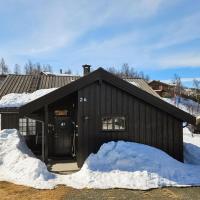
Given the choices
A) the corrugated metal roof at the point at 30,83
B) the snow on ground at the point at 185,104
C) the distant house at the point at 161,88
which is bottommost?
the snow on ground at the point at 185,104

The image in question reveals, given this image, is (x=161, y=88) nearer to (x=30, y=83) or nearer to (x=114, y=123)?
(x=30, y=83)

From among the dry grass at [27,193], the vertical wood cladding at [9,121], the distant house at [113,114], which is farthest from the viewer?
the vertical wood cladding at [9,121]

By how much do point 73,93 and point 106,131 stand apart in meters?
2.15

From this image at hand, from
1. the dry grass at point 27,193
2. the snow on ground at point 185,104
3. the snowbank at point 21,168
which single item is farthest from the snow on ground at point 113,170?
the snow on ground at point 185,104

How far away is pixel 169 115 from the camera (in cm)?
1435

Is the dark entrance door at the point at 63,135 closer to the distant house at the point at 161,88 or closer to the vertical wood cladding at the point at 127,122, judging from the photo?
the vertical wood cladding at the point at 127,122

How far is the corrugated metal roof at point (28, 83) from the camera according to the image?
2025 cm

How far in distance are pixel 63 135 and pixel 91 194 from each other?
7.26 metres

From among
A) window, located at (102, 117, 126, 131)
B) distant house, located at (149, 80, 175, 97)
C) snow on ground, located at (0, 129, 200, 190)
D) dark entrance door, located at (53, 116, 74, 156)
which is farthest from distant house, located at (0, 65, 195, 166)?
distant house, located at (149, 80, 175, 97)

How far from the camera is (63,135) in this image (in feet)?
55.4

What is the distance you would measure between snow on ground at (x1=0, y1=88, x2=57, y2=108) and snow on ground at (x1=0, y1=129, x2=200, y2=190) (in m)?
3.93

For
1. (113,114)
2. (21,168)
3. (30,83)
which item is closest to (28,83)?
(30,83)

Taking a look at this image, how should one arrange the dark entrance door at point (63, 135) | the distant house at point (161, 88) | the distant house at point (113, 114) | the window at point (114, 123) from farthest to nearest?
the distant house at point (161, 88)
the dark entrance door at point (63, 135)
the window at point (114, 123)
the distant house at point (113, 114)

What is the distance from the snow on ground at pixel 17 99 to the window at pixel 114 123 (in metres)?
5.48
